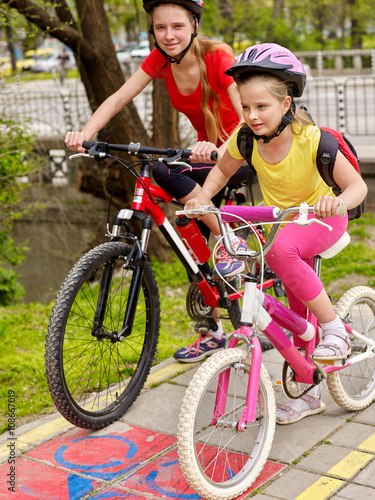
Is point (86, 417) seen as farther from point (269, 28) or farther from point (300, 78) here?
point (269, 28)

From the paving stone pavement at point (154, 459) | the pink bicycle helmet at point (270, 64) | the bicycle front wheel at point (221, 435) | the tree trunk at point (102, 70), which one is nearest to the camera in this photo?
the bicycle front wheel at point (221, 435)

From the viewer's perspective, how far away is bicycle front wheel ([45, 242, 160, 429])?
334 cm

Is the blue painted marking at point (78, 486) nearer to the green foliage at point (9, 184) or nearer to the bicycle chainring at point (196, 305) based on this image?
the bicycle chainring at point (196, 305)

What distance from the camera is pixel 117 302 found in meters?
4.27

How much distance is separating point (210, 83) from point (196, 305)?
140 cm

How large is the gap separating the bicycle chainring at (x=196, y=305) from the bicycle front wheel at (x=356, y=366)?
1.00m

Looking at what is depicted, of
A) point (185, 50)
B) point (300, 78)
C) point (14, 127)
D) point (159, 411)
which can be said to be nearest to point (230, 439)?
point (159, 411)

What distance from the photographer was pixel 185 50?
381 cm

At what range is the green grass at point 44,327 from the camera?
4.39 m

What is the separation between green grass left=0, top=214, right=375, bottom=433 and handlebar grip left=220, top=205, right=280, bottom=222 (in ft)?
6.07

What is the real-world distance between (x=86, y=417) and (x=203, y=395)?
0.97 meters

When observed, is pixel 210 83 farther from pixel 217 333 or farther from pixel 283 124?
pixel 217 333

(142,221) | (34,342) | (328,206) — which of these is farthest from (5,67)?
(328,206)

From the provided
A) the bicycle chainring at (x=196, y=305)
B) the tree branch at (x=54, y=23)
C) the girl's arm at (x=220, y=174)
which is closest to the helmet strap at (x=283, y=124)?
the girl's arm at (x=220, y=174)
